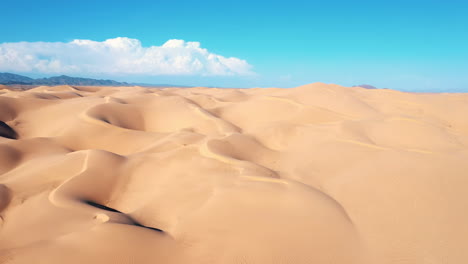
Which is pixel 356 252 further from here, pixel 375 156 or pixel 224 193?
pixel 375 156

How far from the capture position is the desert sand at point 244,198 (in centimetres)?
305

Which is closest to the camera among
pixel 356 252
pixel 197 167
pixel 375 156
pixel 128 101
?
pixel 356 252

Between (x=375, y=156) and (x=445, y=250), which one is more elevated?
(x=375, y=156)

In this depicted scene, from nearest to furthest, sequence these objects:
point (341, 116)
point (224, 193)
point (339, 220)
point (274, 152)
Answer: point (339, 220) → point (224, 193) → point (274, 152) → point (341, 116)

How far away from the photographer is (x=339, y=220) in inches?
145

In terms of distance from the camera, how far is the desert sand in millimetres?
3051

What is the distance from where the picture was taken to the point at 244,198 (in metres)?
4.05

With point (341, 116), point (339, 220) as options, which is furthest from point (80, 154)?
point (341, 116)

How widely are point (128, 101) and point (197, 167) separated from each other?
9313 mm

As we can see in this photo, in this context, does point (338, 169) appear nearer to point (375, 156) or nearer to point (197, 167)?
point (375, 156)

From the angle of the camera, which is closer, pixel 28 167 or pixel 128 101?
pixel 28 167

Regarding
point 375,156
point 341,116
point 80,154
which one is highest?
point 341,116

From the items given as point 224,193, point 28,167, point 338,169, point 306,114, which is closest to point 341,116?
point 306,114

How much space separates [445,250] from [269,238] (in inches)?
85.1
